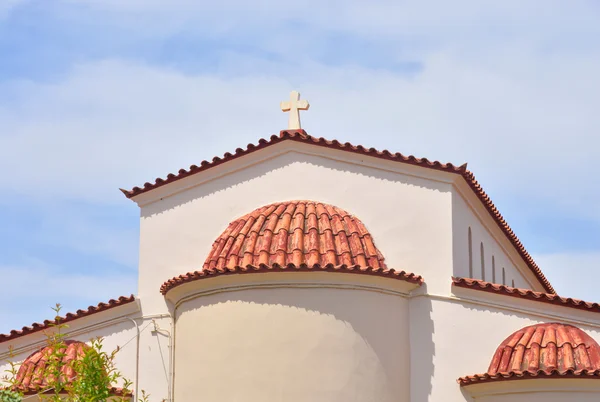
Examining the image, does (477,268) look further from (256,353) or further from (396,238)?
(256,353)

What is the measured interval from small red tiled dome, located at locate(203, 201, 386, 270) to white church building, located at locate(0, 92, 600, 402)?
0.12 feet

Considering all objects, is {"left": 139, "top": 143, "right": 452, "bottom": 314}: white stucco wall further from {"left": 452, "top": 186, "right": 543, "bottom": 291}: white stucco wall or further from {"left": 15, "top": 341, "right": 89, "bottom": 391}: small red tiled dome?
{"left": 15, "top": 341, "right": 89, "bottom": 391}: small red tiled dome

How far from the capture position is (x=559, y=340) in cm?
1948

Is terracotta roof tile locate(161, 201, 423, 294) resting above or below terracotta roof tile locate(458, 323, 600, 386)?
above

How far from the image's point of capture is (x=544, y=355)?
1928 cm

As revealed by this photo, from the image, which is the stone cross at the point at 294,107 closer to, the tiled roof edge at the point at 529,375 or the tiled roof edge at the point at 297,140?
the tiled roof edge at the point at 297,140

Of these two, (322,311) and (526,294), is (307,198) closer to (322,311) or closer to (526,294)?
(322,311)

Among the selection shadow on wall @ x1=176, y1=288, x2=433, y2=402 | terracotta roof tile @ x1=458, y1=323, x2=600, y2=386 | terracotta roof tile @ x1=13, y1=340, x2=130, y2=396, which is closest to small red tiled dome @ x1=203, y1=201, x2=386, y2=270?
shadow on wall @ x1=176, y1=288, x2=433, y2=402

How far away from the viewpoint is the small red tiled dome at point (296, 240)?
20344mm

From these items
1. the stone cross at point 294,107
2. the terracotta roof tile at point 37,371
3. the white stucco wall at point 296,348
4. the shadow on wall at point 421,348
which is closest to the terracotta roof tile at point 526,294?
the shadow on wall at point 421,348

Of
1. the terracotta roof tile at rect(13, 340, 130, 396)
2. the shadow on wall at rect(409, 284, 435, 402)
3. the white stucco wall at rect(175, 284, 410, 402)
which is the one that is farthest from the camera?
A: the terracotta roof tile at rect(13, 340, 130, 396)

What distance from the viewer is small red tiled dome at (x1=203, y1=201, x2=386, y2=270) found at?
20344 mm

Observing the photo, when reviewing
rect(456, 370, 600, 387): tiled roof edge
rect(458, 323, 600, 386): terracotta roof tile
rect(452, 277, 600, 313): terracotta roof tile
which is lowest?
rect(456, 370, 600, 387): tiled roof edge

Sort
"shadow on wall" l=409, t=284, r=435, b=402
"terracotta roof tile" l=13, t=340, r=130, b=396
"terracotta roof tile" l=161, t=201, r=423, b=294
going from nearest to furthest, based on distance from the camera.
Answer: "terracotta roof tile" l=161, t=201, r=423, b=294, "shadow on wall" l=409, t=284, r=435, b=402, "terracotta roof tile" l=13, t=340, r=130, b=396
